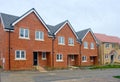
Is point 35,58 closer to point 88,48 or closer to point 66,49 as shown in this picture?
point 66,49

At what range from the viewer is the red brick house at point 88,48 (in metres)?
40.8

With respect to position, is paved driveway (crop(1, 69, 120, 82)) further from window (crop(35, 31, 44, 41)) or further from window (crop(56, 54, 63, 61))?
window (crop(56, 54, 63, 61))

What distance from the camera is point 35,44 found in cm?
3020

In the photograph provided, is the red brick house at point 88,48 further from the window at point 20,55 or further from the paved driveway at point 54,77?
the paved driveway at point 54,77

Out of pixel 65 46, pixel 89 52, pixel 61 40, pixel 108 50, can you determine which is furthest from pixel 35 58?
pixel 108 50

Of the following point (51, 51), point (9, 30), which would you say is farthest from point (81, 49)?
point (9, 30)

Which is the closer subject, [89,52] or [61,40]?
[61,40]

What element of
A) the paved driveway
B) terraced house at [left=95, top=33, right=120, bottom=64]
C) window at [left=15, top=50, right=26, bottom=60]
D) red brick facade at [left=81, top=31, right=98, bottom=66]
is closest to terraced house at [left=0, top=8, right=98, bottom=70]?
window at [left=15, top=50, right=26, bottom=60]

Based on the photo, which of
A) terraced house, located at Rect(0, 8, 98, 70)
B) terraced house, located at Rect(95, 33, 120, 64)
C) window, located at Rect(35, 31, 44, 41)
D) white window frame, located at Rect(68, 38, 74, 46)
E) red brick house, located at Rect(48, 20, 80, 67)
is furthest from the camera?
terraced house, located at Rect(95, 33, 120, 64)

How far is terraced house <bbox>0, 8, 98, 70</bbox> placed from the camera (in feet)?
88.8

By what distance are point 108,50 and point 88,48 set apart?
10.0 metres

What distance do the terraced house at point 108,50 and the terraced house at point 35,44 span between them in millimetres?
8310

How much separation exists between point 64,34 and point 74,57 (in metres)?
6.49

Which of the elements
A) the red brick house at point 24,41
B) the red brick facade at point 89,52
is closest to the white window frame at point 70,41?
the red brick facade at point 89,52
